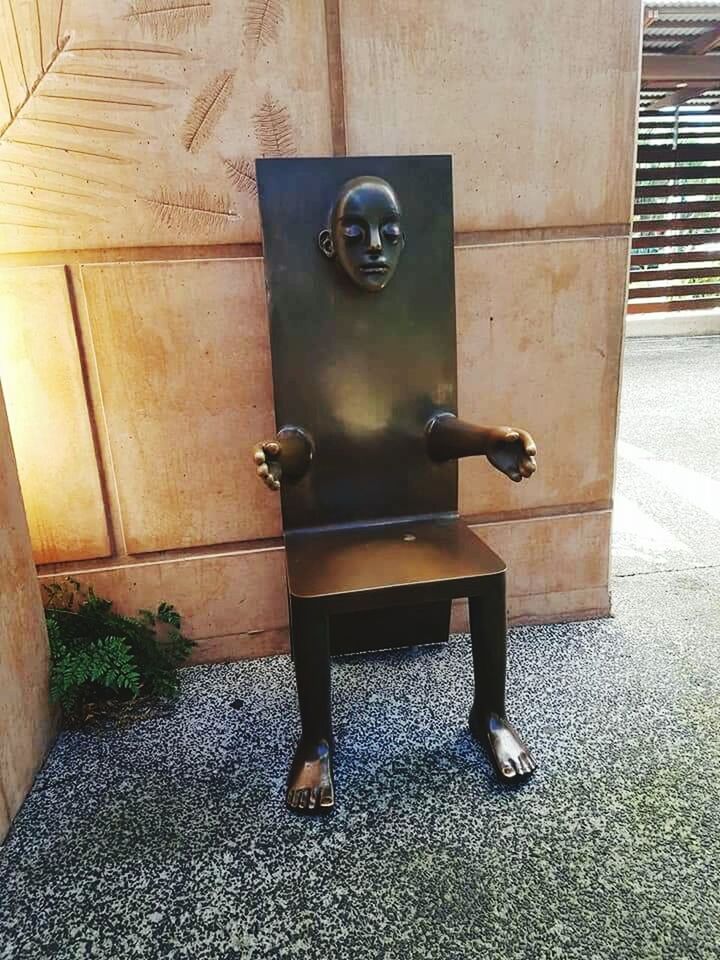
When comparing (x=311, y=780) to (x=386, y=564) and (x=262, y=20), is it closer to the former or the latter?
(x=386, y=564)

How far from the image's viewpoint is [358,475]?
202cm

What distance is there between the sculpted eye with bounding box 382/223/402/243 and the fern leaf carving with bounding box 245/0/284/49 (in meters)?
0.79

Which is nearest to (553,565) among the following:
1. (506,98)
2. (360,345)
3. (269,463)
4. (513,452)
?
(513,452)

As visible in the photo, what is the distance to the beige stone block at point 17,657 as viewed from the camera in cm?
175

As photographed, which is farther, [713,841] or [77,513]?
[77,513]

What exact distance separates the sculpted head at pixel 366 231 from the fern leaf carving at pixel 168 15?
2.50 ft

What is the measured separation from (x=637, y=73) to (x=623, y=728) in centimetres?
222

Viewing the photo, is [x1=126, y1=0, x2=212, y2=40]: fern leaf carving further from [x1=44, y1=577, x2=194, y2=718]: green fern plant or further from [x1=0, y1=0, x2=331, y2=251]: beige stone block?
[x1=44, y1=577, x2=194, y2=718]: green fern plant

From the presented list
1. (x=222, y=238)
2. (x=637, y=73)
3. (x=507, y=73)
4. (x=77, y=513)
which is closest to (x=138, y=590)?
(x=77, y=513)

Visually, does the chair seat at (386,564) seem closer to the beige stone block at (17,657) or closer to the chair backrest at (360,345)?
the chair backrest at (360,345)

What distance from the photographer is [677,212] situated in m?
11.6

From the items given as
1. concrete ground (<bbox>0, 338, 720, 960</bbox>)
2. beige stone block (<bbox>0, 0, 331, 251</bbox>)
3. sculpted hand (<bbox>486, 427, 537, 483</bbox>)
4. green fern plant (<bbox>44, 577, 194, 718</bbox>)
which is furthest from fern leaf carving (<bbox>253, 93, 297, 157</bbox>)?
concrete ground (<bbox>0, 338, 720, 960</bbox>)

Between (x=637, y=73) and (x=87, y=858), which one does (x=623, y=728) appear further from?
(x=637, y=73)

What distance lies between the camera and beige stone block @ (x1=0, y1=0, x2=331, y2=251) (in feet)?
6.31
